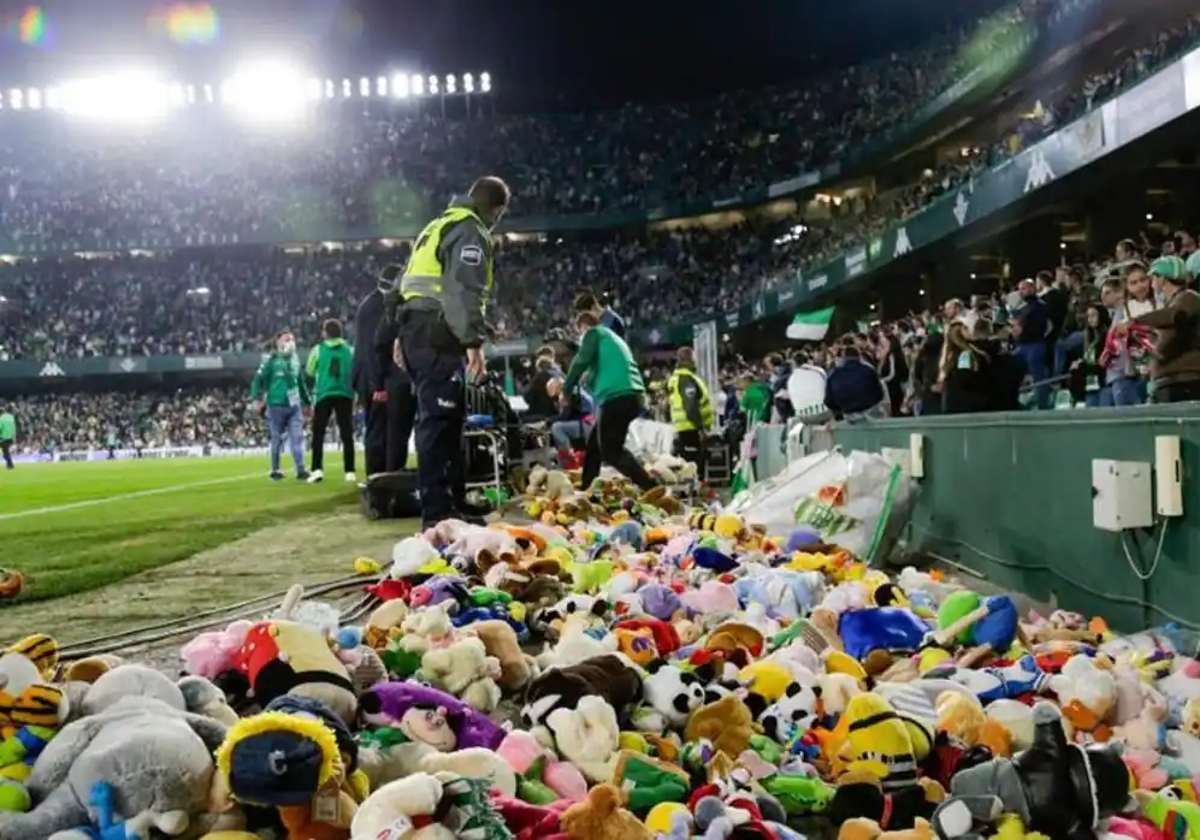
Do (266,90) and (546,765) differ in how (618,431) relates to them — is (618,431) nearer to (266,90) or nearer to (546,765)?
(546,765)

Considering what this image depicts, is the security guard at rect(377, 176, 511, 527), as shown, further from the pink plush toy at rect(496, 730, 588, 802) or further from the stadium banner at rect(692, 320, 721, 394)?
the stadium banner at rect(692, 320, 721, 394)

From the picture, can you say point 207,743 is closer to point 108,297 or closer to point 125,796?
point 125,796

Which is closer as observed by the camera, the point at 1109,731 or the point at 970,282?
the point at 1109,731

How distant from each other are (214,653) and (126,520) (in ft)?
19.9

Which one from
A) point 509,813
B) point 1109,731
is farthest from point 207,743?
point 1109,731

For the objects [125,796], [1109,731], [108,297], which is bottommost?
[1109,731]

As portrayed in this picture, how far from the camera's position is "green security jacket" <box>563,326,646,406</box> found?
303 inches

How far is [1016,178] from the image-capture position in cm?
1738

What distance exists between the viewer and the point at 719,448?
11.0 metres

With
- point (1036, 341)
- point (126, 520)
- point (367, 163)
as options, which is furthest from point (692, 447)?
point (367, 163)

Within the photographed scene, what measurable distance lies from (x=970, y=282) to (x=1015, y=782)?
24.4m

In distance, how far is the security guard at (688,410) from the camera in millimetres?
10578

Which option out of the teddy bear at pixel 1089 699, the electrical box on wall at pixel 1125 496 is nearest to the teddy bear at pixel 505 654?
the teddy bear at pixel 1089 699

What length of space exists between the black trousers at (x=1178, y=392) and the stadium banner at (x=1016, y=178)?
8.24 meters
